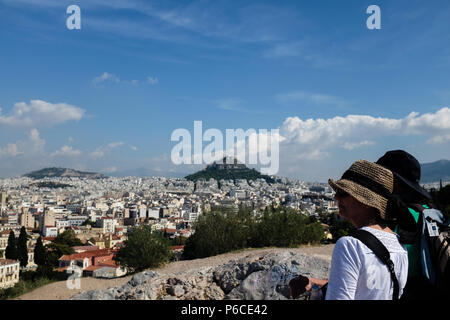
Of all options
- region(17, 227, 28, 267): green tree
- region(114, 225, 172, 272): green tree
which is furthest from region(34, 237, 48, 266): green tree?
region(114, 225, 172, 272): green tree

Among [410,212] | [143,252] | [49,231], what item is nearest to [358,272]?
[410,212]

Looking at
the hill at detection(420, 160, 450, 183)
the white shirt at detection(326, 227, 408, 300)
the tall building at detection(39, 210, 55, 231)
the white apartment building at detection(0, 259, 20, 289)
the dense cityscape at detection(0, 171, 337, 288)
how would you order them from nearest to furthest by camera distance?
the white shirt at detection(326, 227, 408, 300)
the white apartment building at detection(0, 259, 20, 289)
the dense cityscape at detection(0, 171, 337, 288)
the tall building at detection(39, 210, 55, 231)
the hill at detection(420, 160, 450, 183)

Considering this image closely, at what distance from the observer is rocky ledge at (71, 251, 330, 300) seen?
624 centimetres

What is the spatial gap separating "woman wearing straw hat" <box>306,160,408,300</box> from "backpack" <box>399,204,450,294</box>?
0.29 metres

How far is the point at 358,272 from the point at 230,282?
5.97 metres

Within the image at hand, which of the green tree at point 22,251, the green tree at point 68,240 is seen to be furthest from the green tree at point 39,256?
the green tree at point 68,240

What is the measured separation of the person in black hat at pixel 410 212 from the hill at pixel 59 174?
195009mm

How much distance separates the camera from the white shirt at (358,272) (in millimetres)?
1131

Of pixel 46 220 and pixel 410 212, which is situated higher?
pixel 410 212

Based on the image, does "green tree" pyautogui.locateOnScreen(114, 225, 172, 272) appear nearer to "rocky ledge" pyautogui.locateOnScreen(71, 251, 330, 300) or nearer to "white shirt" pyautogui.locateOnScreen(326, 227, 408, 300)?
"rocky ledge" pyautogui.locateOnScreen(71, 251, 330, 300)

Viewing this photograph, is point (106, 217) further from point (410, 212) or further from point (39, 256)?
point (410, 212)

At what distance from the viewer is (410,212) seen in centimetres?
140
